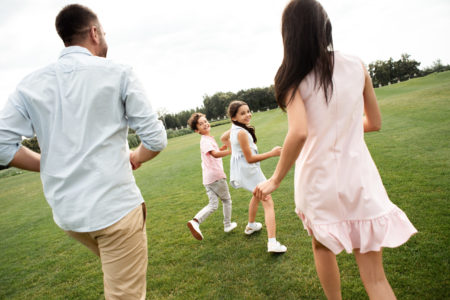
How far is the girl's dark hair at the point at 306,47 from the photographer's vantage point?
5.80ft

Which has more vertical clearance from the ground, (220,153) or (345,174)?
(345,174)

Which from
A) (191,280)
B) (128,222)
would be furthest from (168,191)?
(128,222)

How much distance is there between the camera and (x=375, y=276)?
6.04ft

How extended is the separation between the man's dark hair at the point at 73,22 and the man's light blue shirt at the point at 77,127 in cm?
23

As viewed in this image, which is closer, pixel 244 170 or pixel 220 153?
pixel 244 170

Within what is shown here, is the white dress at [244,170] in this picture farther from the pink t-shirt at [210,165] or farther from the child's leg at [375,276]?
the child's leg at [375,276]

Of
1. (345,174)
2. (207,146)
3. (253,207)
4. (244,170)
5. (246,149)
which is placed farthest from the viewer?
(207,146)

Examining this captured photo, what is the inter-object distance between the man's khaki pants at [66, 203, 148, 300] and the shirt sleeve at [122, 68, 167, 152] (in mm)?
536

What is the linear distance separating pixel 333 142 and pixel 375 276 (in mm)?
951

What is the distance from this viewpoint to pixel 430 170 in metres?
5.91

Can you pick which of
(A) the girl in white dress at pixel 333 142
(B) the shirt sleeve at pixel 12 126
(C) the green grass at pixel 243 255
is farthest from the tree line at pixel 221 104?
(B) the shirt sleeve at pixel 12 126

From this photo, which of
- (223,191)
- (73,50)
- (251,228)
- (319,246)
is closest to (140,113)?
(73,50)

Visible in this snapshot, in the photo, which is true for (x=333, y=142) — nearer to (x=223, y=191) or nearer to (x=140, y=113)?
(x=140, y=113)

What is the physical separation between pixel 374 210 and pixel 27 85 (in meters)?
2.42
